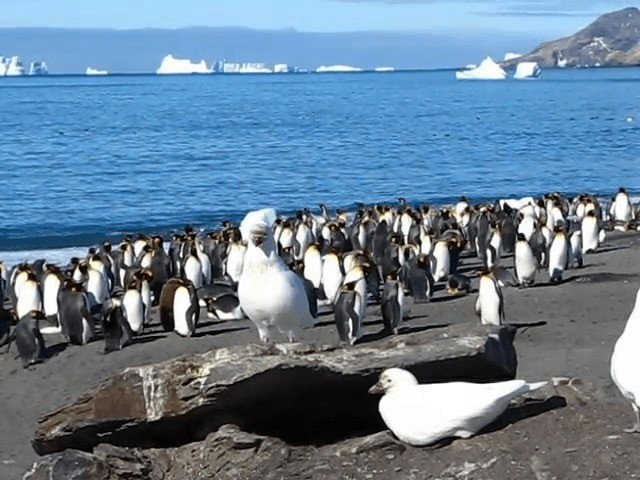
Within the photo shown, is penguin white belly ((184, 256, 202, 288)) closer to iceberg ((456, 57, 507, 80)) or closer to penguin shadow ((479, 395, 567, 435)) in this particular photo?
penguin shadow ((479, 395, 567, 435))

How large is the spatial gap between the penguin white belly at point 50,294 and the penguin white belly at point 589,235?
8.56 m

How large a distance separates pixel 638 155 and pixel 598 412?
4532 cm

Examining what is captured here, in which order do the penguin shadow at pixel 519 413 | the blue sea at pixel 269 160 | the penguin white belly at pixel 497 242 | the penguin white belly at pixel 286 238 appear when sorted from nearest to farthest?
the penguin shadow at pixel 519 413 → the penguin white belly at pixel 497 242 → the penguin white belly at pixel 286 238 → the blue sea at pixel 269 160

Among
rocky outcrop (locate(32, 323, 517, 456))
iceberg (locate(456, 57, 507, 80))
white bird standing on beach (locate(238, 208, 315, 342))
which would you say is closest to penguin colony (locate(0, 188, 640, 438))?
white bird standing on beach (locate(238, 208, 315, 342))

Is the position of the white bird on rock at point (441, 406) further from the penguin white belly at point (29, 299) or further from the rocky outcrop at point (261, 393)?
the penguin white belly at point (29, 299)

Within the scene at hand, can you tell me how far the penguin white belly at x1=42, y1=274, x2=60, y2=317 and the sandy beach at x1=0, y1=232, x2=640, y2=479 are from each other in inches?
40.3

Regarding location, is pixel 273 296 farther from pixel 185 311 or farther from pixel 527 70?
pixel 527 70

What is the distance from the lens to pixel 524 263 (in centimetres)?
1543

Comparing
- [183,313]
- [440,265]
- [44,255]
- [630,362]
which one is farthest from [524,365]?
[44,255]

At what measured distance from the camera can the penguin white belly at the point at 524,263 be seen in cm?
1541

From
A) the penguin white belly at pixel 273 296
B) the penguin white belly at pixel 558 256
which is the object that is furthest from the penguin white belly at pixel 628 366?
the penguin white belly at pixel 558 256

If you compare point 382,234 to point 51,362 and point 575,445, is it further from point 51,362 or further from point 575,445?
point 575,445

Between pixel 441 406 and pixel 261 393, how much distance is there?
132 centimetres

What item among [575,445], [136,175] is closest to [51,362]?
[575,445]
